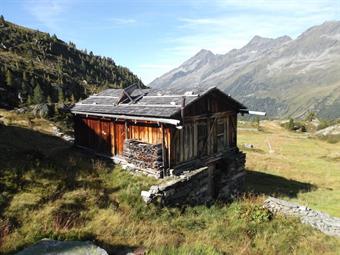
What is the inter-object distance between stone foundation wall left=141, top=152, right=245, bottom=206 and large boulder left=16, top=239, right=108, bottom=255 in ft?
23.9

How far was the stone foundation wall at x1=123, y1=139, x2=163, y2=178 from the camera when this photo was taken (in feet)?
59.9

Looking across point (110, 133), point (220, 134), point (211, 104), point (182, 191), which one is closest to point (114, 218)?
point (182, 191)

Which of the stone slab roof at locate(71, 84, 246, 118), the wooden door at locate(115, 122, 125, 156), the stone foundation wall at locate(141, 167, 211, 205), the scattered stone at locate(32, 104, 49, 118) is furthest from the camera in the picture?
the scattered stone at locate(32, 104, 49, 118)

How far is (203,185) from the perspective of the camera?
18.8 m

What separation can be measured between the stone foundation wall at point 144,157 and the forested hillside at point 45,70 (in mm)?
36352

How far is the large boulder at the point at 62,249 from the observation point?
7156mm

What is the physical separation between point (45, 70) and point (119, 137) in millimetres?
90929

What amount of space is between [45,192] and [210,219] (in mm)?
7341

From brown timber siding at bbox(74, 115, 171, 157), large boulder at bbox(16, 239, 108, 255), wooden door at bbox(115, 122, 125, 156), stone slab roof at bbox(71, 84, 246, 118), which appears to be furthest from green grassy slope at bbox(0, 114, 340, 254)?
stone slab roof at bbox(71, 84, 246, 118)

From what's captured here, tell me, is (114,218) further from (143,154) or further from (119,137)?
(119,137)

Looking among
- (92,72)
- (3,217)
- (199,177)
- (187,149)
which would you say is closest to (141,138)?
(187,149)

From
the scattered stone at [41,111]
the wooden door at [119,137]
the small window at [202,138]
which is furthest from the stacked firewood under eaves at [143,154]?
the scattered stone at [41,111]

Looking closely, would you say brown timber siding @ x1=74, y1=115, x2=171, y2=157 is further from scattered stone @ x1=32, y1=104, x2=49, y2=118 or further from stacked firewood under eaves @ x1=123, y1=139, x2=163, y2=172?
scattered stone @ x1=32, y1=104, x2=49, y2=118

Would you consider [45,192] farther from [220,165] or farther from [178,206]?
[220,165]
